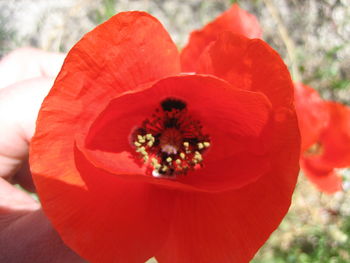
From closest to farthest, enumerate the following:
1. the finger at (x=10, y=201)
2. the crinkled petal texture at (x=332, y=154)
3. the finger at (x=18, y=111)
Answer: the finger at (x=10, y=201) < the finger at (x=18, y=111) < the crinkled petal texture at (x=332, y=154)

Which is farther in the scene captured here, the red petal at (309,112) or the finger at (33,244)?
the red petal at (309,112)

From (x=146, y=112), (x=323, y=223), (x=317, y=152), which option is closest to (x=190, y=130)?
(x=146, y=112)

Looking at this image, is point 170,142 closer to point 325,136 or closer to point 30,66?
point 30,66

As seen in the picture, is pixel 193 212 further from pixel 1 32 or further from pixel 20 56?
pixel 1 32

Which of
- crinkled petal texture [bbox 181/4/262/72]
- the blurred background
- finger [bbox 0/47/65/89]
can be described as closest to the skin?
finger [bbox 0/47/65/89]

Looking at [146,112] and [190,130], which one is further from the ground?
[190,130]

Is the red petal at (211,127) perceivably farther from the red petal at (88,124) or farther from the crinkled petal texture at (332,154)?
the crinkled petal texture at (332,154)

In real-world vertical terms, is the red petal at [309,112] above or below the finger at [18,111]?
above

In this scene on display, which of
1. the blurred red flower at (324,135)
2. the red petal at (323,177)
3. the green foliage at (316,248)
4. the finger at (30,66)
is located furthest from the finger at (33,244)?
the green foliage at (316,248)

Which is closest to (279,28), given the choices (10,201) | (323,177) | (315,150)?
(315,150)
